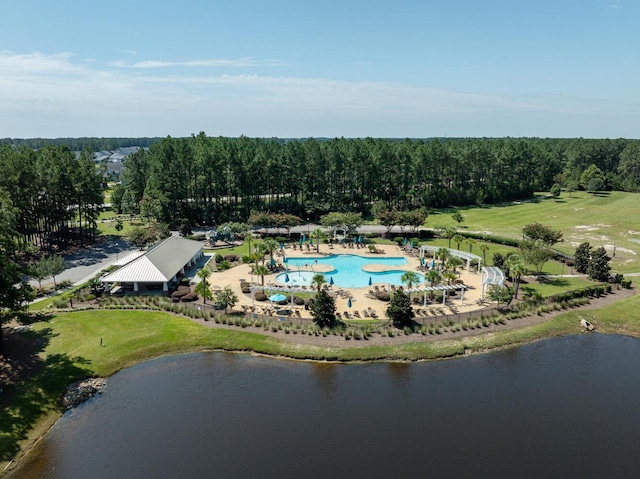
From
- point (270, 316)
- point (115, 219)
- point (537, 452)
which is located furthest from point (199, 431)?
point (115, 219)

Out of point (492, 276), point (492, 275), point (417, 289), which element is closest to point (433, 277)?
point (417, 289)

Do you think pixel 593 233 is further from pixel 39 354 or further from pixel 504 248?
pixel 39 354

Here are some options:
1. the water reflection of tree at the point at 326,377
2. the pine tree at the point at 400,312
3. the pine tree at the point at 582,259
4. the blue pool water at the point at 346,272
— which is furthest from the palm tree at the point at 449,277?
the water reflection of tree at the point at 326,377

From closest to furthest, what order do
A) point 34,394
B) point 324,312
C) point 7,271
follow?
1. point 34,394
2. point 7,271
3. point 324,312

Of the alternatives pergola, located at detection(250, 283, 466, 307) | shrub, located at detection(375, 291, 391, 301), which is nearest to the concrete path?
pergola, located at detection(250, 283, 466, 307)

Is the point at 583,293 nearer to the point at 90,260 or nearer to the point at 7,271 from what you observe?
the point at 7,271

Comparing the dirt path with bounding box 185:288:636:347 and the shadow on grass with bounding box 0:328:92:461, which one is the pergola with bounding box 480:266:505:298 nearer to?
the dirt path with bounding box 185:288:636:347

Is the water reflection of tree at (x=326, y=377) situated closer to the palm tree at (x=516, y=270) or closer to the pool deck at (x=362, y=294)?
the pool deck at (x=362, y=294)
